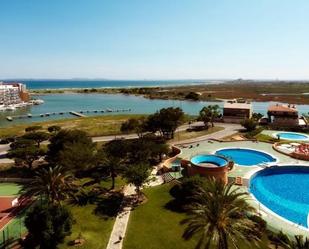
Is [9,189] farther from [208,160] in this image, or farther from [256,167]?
[256,167]

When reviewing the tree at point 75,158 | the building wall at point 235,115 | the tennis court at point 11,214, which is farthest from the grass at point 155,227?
the building wall at point 235,115

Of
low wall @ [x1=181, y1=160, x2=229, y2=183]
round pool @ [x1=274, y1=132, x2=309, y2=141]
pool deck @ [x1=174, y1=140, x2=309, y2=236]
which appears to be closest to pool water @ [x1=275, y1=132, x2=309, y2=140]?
round pool @ [x1=274, y1=132, x2=309, y2=141]

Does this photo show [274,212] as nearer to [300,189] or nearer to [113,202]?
[300,189]

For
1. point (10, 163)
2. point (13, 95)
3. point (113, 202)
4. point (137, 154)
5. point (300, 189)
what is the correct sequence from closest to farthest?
point (113, 202)
point (300, 189)
point (137, 154)
point (10, 163)
point (13, 95)

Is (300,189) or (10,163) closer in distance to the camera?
(300,189)

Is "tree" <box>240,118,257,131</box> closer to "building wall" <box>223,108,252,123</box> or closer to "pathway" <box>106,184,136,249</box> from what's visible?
"building wall" <box>223,108,252,123</box>

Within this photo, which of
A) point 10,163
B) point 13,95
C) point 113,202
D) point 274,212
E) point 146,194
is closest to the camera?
point 274,212

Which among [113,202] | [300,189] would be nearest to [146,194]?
[113,202]
